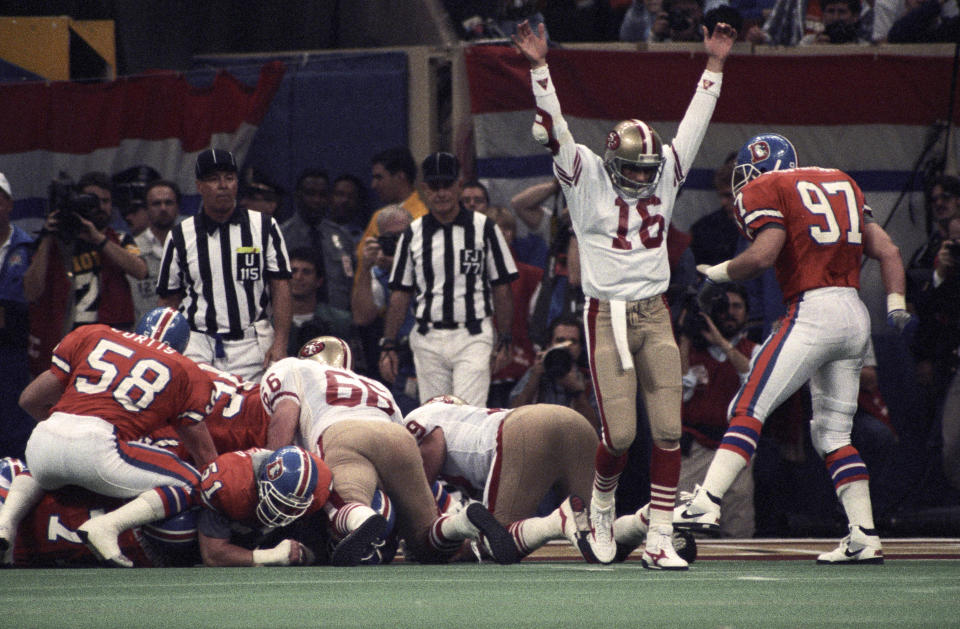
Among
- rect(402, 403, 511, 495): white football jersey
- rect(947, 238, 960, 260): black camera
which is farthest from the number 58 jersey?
rect(947, 238, 960, 260): black camera

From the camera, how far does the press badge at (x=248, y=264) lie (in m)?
6.46

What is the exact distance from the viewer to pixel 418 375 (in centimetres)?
692

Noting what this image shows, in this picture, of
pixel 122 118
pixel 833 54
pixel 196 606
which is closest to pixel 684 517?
pixel 196 606

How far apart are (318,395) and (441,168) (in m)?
1.70

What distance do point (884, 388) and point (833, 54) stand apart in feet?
6.88

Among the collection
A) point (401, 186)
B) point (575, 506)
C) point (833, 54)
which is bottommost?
point (575, 506)

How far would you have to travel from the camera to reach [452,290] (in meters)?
6.85

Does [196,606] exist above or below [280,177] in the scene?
below

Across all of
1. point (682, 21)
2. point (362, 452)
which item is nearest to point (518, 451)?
point (362, 452)

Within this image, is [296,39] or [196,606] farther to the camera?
[296,39]

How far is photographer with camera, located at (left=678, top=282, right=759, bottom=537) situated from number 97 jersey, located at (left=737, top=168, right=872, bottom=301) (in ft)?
5.84

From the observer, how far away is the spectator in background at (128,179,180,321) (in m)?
7.26

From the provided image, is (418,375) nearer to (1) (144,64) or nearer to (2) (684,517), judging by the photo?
(2) (684,517)

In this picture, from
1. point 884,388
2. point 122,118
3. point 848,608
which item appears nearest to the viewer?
point 848,608
